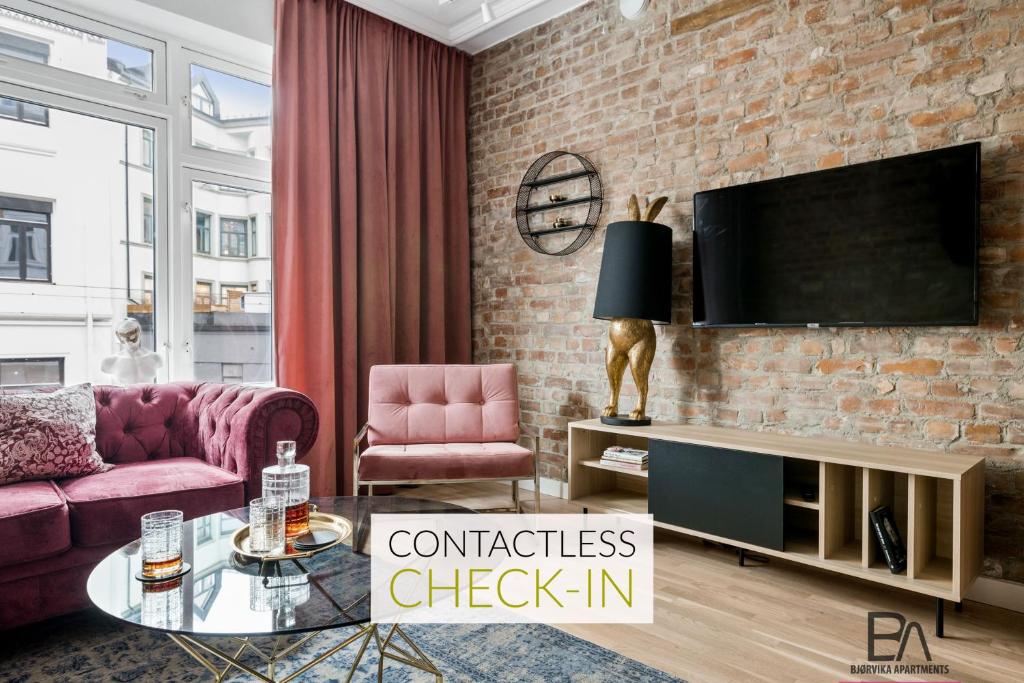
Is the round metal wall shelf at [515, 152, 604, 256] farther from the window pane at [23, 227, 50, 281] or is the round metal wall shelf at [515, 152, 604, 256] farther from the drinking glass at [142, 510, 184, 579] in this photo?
the drinking glass at [142, 510, 184, 579]

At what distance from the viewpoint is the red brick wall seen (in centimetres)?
229

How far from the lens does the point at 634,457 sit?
2986 mm

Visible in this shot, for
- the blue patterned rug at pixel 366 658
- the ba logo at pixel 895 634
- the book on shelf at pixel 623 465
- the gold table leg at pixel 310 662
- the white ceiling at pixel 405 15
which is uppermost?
the white ceiling at pixel 405 15

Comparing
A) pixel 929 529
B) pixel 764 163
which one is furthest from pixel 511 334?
pixel 929 529

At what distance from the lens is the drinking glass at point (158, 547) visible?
1.46m

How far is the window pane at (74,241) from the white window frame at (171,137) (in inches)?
2.3

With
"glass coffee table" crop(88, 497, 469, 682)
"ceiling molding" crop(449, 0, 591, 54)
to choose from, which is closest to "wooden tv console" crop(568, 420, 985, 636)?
"glass coffee table" crop(88, 497, 469, 682)

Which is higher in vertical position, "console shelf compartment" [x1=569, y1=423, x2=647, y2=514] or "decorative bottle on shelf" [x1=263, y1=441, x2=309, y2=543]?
"decorative bottle on shelf" [x1=263, y1=441, x2=309, y2=543]

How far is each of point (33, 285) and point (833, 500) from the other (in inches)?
138

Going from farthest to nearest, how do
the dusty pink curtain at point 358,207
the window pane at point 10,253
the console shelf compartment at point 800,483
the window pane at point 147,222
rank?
the dusty pink curtain at point 358,207 < the window pane at point 147,222 < the window pane at point 10,253 < the console shelf compartment at point 800,483

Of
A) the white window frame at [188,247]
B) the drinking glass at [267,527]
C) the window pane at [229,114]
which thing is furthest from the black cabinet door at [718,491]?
the window pane at [229,114]

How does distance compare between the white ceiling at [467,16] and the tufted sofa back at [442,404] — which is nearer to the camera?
the tufted sofa back at [442,404]

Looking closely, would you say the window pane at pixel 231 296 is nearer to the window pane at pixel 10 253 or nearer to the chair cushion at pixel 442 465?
the window pane at pixel 10 253

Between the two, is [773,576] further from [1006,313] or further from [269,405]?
[269,405]
